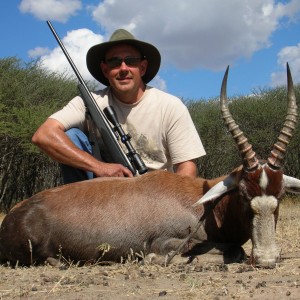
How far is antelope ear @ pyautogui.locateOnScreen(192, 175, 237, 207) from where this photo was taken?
16.8 ft

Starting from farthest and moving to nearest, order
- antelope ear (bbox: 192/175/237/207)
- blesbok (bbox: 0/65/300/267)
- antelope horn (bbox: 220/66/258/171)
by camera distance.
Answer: blesbok (bbox: 0/65/300/267) → antelope ear (bbox: 192/175/237/207) → antelope horn (bbox: 220/66/258/171)

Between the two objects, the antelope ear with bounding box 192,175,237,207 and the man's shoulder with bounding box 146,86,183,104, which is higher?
the man's shoulder with bounding box 146,86,183,104

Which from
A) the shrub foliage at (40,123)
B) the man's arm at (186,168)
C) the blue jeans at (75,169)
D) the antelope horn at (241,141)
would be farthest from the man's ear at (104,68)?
the shrub foliage at (40,123)

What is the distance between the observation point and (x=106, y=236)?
541cm

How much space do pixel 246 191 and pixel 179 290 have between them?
1.23 metres

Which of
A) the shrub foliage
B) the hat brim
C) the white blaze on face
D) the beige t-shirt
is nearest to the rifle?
the beige t-shirt

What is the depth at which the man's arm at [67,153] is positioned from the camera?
6.27 metres

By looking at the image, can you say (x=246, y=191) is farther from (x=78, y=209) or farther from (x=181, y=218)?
(x=78, y=209)

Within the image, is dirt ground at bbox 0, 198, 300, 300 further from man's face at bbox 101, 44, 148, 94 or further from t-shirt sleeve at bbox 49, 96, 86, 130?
man's face at bbox 101, 44, 148, 94

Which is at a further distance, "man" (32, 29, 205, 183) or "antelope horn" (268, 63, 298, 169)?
"man" (32, 29, 205, 183)

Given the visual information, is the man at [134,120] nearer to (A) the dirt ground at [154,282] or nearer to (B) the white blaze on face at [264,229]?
(A) the dirt ground at [154,282]

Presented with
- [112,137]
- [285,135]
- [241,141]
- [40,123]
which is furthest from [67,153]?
[40,123]

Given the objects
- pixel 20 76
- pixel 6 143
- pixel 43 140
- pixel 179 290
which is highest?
pixel 20 76

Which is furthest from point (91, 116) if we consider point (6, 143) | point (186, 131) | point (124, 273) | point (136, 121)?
point (6, 143)
